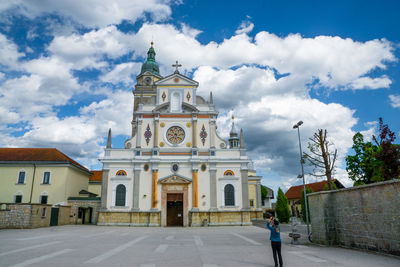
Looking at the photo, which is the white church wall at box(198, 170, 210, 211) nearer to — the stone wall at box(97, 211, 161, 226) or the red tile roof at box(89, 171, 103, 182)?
the stone wall at box(97, 211, 161, 226)

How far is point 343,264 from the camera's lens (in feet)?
30.2

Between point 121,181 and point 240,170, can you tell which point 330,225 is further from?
point 121,181

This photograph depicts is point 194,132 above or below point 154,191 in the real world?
above

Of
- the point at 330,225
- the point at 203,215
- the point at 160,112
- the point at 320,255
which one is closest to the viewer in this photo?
the point at 320,255

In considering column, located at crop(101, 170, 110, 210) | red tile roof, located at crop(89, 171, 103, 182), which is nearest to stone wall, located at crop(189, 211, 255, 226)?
column, located at crop(101, 170, 110, 210)

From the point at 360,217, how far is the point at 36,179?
36.0 metres

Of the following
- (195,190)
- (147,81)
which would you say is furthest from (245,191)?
(147,81)

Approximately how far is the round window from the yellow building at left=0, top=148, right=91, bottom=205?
13468mm

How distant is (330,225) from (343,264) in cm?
515

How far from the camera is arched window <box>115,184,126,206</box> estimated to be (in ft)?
104

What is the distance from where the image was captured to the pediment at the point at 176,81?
3591 cm

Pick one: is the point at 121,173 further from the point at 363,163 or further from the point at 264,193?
the point at 264,193

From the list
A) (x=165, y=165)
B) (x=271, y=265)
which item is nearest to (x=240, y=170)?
(x=165, y=165)

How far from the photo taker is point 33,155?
3784 centimetres
